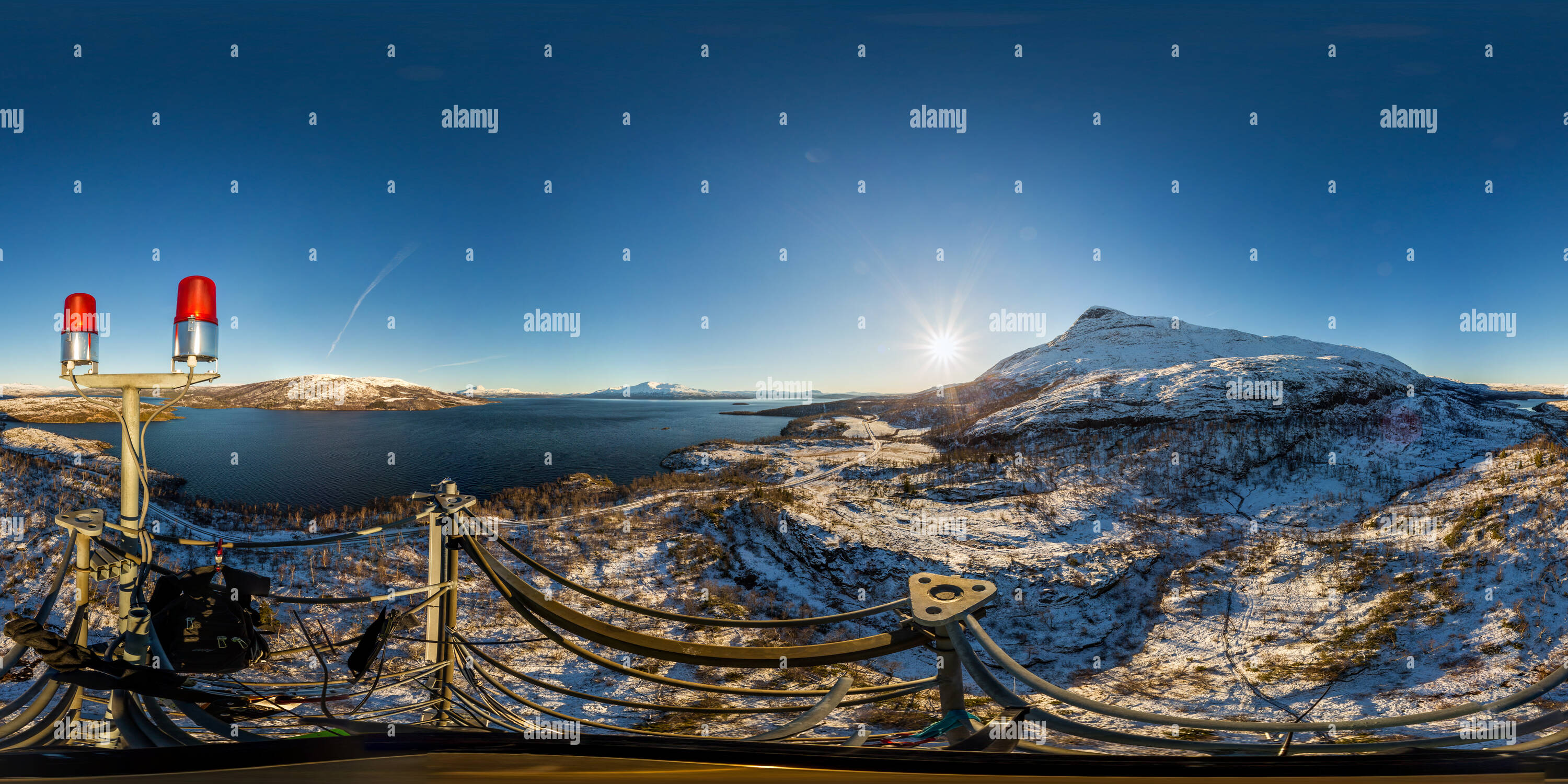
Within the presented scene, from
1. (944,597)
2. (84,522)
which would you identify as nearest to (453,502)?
(84,522)

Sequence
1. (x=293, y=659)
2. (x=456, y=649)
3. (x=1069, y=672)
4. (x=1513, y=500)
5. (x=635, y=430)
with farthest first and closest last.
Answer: (x=635, y=430) → (x=1513, y=500) → (x=1069, y=672) → (x=293, y=659) → (x=456, y=649)

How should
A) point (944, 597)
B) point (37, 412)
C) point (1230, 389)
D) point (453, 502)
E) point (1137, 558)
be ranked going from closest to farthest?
point (944, 597) → point (453, 502) → point (1137, 558) → point (37, 412) → point (1230, 389)

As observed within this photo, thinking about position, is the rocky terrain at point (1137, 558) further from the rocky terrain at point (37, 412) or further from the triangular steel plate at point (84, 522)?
the rocky terrain at point (37, 412)

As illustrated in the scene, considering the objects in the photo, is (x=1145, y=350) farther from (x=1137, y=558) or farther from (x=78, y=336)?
(x=78, y=336)

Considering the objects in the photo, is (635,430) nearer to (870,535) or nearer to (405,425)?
(405,425)

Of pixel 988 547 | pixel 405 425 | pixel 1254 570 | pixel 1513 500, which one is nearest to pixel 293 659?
pixel 988 547

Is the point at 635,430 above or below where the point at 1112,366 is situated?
below

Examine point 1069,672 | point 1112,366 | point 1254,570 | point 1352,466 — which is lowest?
point 1069,672
